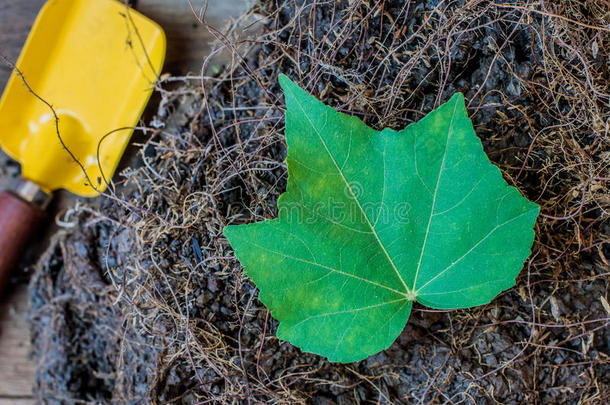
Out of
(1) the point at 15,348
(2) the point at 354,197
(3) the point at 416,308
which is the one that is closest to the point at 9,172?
(1) the point at 15,348

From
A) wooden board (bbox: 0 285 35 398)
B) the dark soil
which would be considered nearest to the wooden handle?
wooden board (bbox: 0 285 35 398)

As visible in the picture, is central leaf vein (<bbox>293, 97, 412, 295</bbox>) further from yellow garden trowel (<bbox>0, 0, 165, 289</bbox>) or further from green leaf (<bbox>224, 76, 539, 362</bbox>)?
yellow garden trowel (<bbox>0, 0, 165, 289</bbox>)

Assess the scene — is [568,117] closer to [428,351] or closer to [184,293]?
[428,351]

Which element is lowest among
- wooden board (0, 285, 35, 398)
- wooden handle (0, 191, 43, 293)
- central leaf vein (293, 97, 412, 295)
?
wooden board (0, 285, 35, 398)

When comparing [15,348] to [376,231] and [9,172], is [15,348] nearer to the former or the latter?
[9,172]

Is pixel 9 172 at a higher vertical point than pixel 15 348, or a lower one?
higher

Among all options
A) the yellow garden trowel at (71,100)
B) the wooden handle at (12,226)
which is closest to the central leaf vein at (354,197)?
the yellow garden trowel at (71,100)

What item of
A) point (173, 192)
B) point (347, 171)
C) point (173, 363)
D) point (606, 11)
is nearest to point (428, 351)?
point (347, 171)
